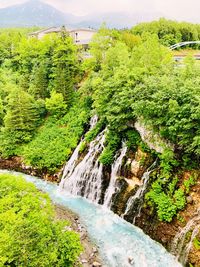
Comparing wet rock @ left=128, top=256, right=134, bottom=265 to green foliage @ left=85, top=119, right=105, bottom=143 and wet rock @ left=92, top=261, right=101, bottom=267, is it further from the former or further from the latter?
green foliage @ left=85, top=119, right=105, bottom=143

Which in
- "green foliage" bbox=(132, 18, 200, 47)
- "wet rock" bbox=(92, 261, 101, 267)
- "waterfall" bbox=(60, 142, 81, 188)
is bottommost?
"wet rock" bbox=(92, 261, 101, 267)

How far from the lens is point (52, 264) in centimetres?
1570

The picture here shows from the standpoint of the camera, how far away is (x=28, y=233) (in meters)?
14.8

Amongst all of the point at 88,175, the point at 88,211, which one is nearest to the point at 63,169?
the point at 88,175

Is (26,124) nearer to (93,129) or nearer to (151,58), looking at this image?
(93,129)

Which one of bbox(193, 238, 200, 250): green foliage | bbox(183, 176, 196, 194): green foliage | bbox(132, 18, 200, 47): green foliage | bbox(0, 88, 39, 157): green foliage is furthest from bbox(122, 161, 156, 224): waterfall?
bbox(132, 18, 200, 47): green foliage

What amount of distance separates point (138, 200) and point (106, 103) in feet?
29.8

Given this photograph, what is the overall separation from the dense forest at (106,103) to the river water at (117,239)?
2153 mm

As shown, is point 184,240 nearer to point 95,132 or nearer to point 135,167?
point 135,167

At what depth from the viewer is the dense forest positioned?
21641 mm

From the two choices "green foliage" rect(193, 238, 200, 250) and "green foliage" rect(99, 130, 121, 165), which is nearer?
"green foliage" rect(193, 238, 200, 250)

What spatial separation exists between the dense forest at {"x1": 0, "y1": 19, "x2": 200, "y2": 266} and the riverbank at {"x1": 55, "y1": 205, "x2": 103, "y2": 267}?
4845 mm

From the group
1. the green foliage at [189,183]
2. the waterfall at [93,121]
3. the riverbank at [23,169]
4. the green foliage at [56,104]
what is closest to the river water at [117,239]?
the riverbank at [23,169]

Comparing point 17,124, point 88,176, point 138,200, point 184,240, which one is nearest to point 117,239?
point 138,200
